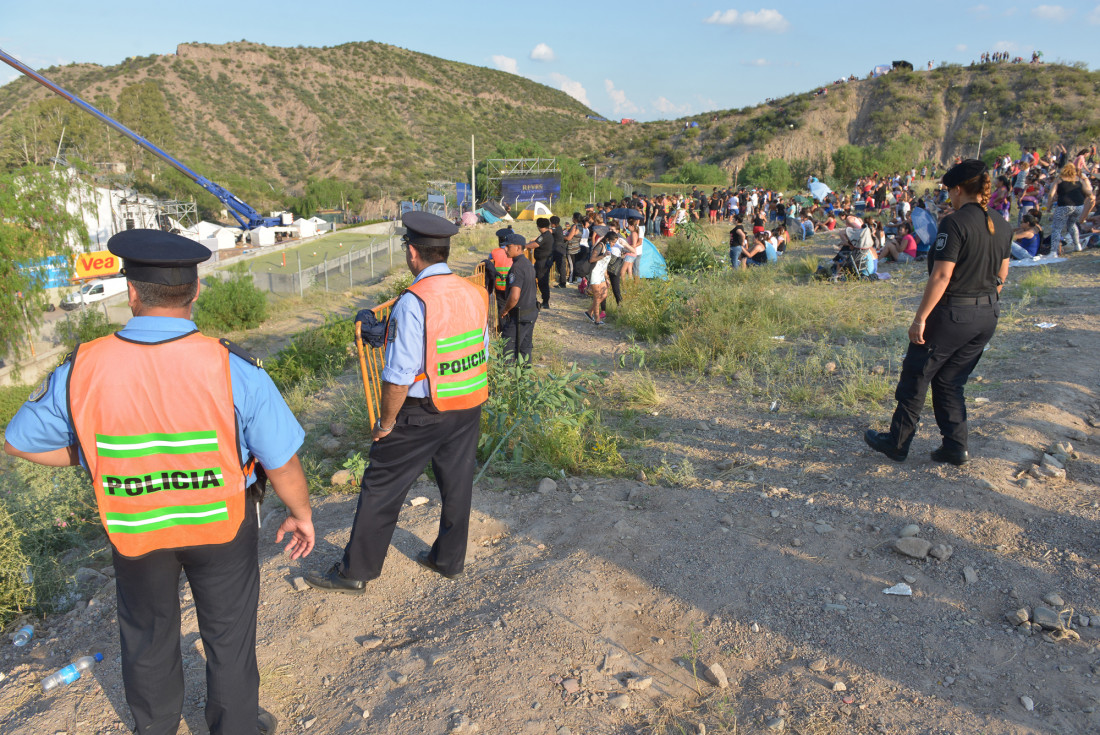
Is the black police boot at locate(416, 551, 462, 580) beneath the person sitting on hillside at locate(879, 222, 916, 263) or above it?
beneath

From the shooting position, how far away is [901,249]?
13.0 metres

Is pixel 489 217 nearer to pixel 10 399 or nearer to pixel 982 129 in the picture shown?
pixel 10 399

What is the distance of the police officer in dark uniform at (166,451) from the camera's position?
6.20 feet

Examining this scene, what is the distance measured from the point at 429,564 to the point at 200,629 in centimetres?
134

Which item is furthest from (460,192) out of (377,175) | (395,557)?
(395,557)

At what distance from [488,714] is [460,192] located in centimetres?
3656

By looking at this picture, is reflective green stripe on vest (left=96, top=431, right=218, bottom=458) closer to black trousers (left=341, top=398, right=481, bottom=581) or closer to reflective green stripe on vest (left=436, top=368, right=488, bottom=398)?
black trousers (left=341, top=398, right=481, bottom=581)

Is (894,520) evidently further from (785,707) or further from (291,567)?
(291,567)

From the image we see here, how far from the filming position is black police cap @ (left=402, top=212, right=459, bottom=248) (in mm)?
2996

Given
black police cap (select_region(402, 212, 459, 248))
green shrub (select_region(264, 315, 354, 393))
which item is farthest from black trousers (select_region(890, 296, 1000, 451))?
green shrub (select_region(264, 315, 354, 393))

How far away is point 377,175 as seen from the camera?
2547 inches

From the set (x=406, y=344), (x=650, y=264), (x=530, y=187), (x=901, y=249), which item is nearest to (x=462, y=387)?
(x=406, y=344)

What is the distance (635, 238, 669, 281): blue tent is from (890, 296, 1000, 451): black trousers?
25.1ft

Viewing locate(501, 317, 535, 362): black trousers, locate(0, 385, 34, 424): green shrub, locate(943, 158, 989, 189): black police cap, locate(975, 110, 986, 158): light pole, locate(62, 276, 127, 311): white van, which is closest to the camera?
locate(943, 158, 989, 189): black police cap
